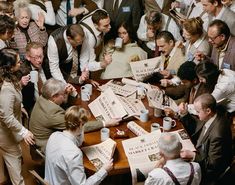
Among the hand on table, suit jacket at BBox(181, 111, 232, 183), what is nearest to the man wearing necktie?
suit jacket at BBox(181, 111, 232, 183)

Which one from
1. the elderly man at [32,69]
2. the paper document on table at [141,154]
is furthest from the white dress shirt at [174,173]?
the elderly man at [32,69]

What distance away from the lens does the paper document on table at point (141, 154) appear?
3.69 meters

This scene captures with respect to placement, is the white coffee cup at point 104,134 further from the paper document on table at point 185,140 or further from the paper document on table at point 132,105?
the paper document on table at point 185,140

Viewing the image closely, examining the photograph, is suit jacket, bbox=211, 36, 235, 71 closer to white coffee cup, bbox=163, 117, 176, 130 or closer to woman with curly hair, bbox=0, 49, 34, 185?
white coffee cup, bbox=163, 117, 176, 130

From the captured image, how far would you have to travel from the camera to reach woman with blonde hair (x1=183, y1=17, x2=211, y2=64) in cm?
512

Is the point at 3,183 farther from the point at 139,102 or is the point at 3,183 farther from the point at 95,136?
the point at 139,102

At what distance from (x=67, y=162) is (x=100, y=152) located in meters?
0.45

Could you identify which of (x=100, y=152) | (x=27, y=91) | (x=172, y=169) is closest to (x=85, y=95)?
(x=27, y=91)

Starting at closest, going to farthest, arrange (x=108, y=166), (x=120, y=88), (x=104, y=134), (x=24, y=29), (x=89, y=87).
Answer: (x=108, y=166) → (x=104, y=134) → (x=89, y=87) → (x=120, y=88) → (x=24, y=29)

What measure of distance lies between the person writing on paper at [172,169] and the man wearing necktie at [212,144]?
0.43 m

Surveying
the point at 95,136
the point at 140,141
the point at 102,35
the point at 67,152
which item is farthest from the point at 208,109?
the point at 102,35

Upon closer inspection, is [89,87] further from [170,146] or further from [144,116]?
[170,146]

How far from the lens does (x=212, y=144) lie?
3.85 meters

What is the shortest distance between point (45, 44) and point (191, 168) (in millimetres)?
2967
